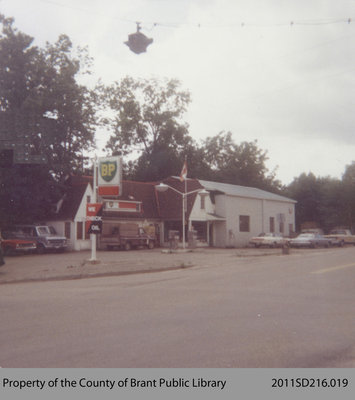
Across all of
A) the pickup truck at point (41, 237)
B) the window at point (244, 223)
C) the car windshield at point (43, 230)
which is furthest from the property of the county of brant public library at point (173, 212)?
the pickup truck at point (41, 237)

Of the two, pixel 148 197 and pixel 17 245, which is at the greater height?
pixel 148 197

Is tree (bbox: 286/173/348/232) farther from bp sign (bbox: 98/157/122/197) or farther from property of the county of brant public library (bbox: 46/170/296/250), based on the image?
bp sign (bbox: 98/157/122/197)

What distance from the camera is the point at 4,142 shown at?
32000 millimetres

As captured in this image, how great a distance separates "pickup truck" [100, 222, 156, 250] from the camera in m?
38.2

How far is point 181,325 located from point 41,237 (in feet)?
93.5

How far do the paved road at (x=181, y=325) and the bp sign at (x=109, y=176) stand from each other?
1065cm

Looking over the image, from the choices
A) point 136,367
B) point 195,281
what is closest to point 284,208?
point 195,281

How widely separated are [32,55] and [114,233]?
14736 mm

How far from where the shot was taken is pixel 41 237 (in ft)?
116

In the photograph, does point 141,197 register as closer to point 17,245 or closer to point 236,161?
point 17,245

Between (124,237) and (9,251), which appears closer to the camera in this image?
(9,251)

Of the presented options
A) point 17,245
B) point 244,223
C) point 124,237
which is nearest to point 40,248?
point 17,245

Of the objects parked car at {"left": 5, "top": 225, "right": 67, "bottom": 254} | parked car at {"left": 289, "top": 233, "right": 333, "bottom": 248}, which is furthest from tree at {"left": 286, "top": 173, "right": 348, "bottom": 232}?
parked car at {"left": 5, "top": 225, "right": 67, "bottom": 254}

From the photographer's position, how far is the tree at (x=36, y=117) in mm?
36062
